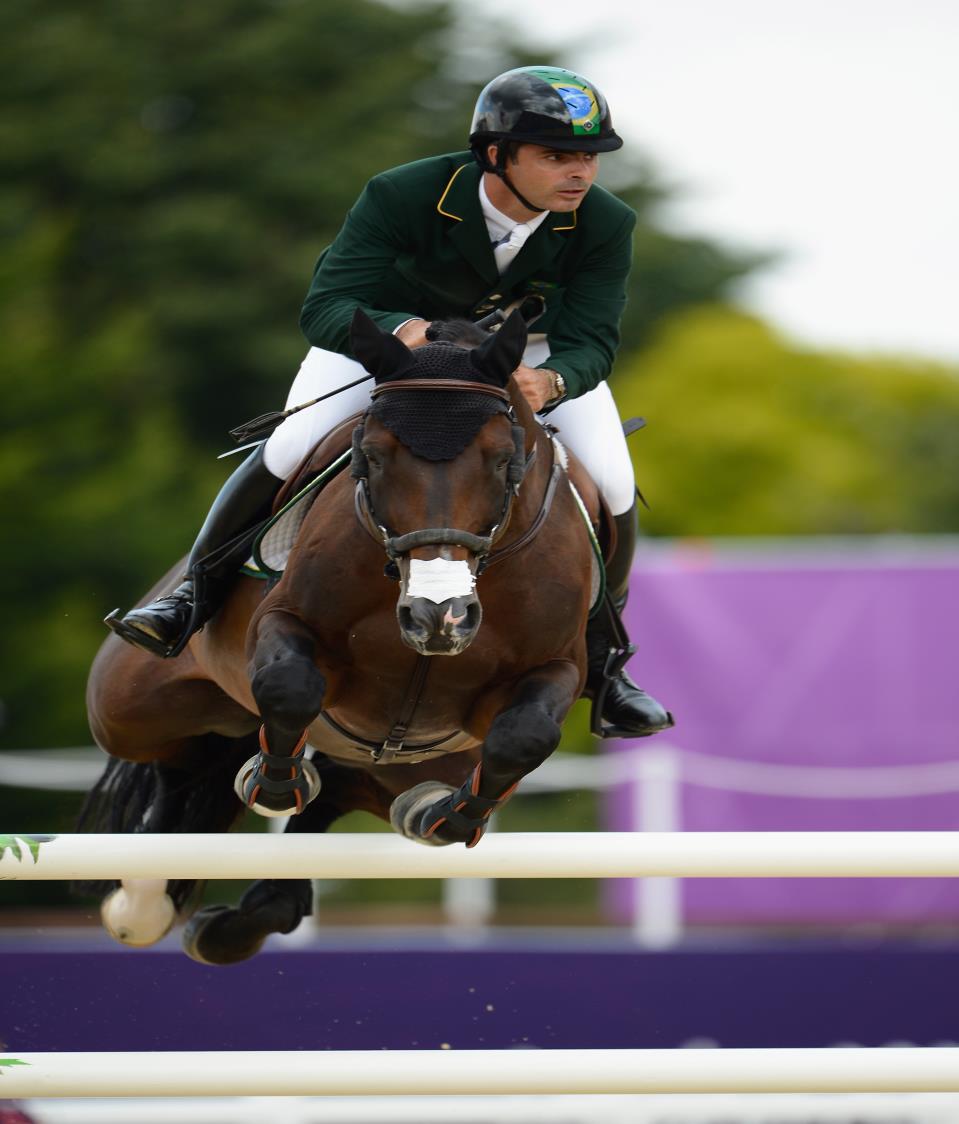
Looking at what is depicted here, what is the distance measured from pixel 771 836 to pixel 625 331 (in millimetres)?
20118

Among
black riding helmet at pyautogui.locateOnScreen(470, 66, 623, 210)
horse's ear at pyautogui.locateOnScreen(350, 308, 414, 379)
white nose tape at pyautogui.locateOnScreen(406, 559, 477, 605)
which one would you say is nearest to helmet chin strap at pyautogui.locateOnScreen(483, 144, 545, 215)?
black riding helmet at pyautogui.locateOnScreen(470, 66, 623, 210)

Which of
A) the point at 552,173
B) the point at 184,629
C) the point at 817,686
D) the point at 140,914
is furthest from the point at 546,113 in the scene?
the point at 817,686

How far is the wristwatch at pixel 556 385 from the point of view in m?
3.79

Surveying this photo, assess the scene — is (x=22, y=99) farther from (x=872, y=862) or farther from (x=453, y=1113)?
(x=872, y=862)

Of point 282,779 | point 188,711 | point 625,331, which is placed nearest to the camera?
point 282,779

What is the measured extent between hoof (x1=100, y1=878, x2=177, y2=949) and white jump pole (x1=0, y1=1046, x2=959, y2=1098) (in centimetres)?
139

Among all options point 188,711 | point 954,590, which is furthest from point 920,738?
point 188,711

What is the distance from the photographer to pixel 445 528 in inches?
127

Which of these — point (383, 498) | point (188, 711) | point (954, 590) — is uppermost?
point (383, 498)

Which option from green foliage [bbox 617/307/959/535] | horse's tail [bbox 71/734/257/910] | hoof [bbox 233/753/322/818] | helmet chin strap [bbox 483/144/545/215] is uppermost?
helmet chin strap [bbox 483/144/545/215]

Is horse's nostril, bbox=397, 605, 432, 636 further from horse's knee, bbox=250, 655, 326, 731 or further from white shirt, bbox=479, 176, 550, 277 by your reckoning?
white shirt, bbox=479, 176, 550, 277

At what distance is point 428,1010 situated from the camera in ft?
17.3

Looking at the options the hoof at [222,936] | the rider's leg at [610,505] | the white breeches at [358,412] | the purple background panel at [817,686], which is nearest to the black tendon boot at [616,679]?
the rider's leg at [610,505]

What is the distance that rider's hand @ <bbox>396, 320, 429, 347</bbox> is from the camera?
3.59 meters
